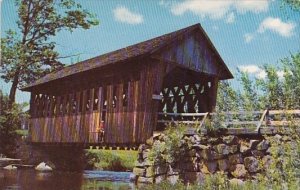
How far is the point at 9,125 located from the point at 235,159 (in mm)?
18217

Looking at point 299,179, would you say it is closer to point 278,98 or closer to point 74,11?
point 278,98

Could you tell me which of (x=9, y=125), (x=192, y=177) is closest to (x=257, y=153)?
(x=192, y=177)

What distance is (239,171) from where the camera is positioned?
13172 millimetres

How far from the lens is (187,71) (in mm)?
20359

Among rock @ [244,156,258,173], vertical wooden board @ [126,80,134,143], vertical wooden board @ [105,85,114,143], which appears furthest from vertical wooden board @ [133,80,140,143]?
rock @ [244,156,258,173]

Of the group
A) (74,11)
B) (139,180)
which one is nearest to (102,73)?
(139,180)

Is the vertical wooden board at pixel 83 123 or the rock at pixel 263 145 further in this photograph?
the vertical wooden board at pixel 83 123

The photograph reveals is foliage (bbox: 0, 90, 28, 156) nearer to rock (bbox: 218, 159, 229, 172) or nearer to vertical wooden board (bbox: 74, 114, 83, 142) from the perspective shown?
vertical wooden board (bbox: 74, 114, 83, 142)

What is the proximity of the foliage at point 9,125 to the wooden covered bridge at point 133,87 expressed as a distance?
10.5 ft

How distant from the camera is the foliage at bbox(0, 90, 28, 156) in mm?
26156

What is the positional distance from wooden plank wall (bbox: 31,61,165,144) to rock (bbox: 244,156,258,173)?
4.89 meters

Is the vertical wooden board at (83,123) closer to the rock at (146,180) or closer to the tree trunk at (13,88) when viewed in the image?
the rock at (146,180)

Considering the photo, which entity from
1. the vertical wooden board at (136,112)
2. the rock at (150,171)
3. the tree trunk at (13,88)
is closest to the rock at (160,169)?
the rock at (150,171)

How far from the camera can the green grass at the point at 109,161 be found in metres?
26.9
